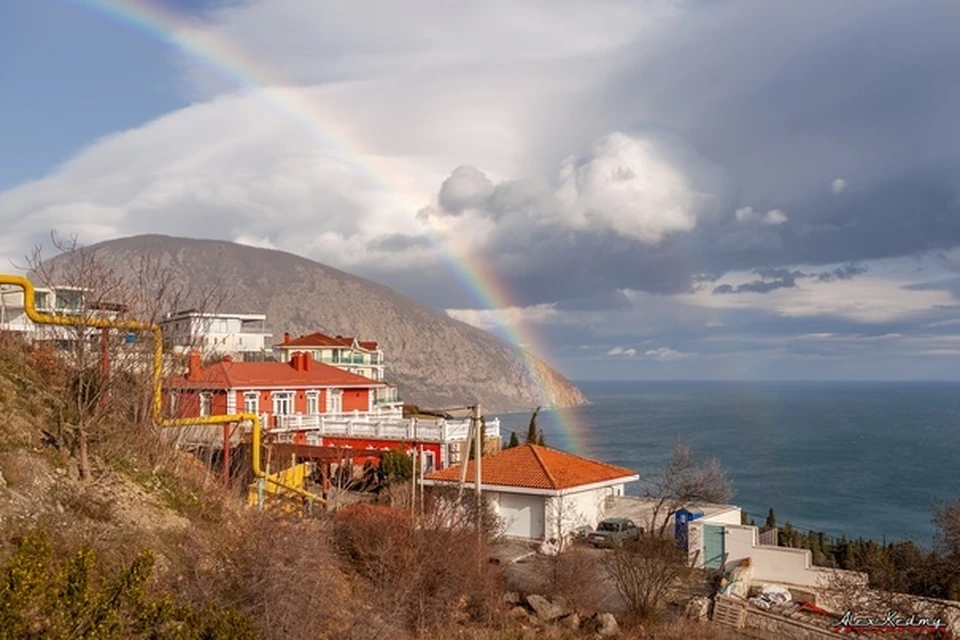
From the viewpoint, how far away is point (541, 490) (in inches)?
1088

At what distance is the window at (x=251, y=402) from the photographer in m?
39.5

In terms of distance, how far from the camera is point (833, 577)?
21.7m

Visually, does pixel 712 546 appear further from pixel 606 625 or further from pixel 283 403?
pixel 283 403

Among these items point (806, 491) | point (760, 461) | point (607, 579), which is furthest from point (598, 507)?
point (760, 461)

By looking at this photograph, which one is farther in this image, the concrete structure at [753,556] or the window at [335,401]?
the window at [335,401]

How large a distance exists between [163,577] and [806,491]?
7742 centimetres

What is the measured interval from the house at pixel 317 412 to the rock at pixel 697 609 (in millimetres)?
14006

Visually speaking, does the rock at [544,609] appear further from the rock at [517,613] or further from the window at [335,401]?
the window at [335,401]

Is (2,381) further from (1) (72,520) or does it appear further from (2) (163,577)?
(2) (163,577)

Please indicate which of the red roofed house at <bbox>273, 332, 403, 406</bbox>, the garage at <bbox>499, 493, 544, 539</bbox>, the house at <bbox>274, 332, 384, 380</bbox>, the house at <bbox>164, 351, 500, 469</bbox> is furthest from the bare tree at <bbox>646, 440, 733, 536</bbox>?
the house at <bbox>274, 332, 384, 380</bbox>

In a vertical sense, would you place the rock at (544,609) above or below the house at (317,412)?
below

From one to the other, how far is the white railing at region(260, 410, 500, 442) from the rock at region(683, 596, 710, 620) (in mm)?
16123

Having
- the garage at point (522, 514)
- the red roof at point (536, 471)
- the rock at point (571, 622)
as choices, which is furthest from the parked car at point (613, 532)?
the rock at point (571, 622)

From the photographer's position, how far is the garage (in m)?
28.0
